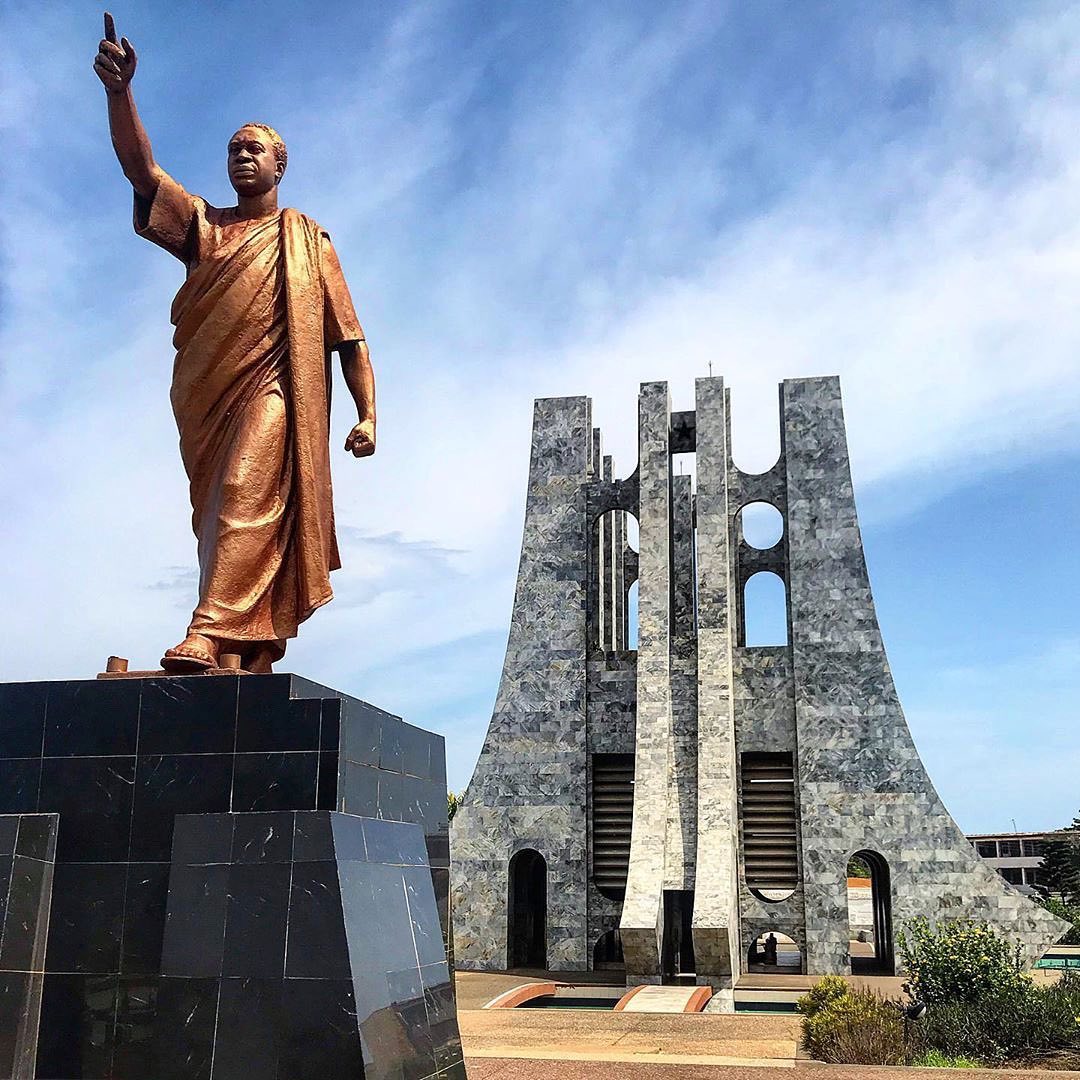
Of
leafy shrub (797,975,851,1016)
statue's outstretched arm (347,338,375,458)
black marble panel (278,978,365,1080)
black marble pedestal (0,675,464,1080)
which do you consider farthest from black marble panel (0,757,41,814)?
leafy shrub (797,975,851,1016)

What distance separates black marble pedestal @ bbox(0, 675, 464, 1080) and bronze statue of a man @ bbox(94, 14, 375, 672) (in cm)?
61

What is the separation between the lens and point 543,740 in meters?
22.0

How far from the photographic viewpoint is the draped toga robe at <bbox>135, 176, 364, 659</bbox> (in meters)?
5.79

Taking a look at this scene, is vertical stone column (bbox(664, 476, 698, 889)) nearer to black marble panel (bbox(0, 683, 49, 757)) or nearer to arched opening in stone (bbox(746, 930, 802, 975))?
arched opening in stone (bbox(746, 930, 802, 975))

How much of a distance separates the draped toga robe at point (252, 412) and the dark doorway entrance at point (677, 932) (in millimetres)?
15453

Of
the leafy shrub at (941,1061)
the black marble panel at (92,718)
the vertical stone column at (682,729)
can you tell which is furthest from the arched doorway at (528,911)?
the black marble panel at (92,718)

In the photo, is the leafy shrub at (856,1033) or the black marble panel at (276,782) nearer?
the black marble panel at (276,782)

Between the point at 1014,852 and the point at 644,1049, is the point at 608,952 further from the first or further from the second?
the point at 1014,852

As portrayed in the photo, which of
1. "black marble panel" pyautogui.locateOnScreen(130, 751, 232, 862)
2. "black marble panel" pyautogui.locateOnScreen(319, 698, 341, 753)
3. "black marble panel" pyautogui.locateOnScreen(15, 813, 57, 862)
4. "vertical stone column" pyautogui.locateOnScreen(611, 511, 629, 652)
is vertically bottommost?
"black marble panel" pyautogui.locateOnScreen(15, 813, 57, 862)

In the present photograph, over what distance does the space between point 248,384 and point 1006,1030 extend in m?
7.65

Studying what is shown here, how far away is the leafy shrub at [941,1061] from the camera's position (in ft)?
28.3

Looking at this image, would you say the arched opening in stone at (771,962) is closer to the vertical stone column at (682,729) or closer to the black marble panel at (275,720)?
the vertical stone column at (682,729)

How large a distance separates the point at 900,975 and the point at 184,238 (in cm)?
1871

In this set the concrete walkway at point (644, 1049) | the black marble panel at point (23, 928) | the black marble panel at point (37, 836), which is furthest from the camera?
the concrete walkway at point (644, 1049)
